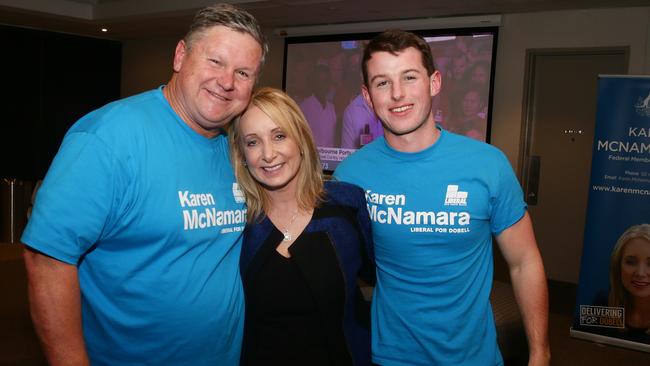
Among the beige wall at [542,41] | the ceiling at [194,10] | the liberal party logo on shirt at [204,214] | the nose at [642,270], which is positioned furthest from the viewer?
the ceiling at [194,10]

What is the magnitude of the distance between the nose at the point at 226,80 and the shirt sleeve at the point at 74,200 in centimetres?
41

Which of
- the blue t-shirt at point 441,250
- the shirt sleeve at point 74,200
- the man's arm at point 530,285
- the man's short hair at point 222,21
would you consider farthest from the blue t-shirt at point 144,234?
the man's arm at point 530,285

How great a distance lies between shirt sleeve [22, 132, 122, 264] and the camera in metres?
1.28

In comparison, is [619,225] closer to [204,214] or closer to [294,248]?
[294,248]

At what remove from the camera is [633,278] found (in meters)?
4.33

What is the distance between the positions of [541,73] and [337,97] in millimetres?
2715

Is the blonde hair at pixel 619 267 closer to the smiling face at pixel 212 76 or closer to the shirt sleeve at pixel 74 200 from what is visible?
the smiling face at pixel 212 76

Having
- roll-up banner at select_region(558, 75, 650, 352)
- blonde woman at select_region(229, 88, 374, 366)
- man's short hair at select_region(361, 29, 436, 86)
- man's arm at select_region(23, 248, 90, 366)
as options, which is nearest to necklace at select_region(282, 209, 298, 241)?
blonde woman at select_region(229, 88, 374, 366)

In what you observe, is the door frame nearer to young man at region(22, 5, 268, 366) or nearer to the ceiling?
the ceiling

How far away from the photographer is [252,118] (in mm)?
1812

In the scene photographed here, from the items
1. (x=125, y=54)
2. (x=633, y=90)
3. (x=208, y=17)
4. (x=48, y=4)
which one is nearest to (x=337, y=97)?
(x=633, y=90)

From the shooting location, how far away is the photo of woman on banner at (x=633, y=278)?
4297 millimetres

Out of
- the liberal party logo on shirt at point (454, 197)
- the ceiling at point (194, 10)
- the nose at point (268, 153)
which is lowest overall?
the liberal party logo on shirt at point (454, 197)

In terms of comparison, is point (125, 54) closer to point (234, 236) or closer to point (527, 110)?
point (527, 110)
